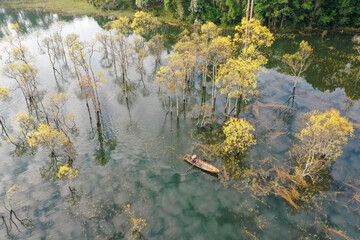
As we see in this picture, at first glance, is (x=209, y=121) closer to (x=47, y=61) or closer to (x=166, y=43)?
(x=166, y=43)

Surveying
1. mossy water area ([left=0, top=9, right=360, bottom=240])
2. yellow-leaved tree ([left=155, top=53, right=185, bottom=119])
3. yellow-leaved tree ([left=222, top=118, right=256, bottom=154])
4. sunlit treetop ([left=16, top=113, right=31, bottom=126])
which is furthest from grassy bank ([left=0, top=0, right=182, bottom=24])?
yellow-leaved tree ([left=222, top=118, right=256, bottom=154])

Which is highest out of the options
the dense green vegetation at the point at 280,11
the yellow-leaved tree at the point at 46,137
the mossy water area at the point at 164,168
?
the dense green vegetation at the point at 280,11

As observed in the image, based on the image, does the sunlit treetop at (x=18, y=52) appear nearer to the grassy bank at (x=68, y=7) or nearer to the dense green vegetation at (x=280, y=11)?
the dense green vegetation at (x=280, y=11)

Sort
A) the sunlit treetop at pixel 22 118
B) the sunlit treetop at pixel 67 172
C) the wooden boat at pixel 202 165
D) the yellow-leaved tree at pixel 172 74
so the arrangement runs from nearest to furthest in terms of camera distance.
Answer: the sunlit treetop at pixel 67 172, the wooden boat at pixel 202 165, the sunlit treetop at pixel 22 118, the yellow-leaved tree at pixel 172 74

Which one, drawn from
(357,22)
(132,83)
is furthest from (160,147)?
(357,22)

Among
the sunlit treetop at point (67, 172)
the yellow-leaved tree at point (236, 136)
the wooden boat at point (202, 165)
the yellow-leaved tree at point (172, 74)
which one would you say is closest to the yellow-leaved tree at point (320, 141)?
the yellow-leaved tree at point (236, 136)

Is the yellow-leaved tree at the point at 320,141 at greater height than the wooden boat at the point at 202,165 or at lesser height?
greater
